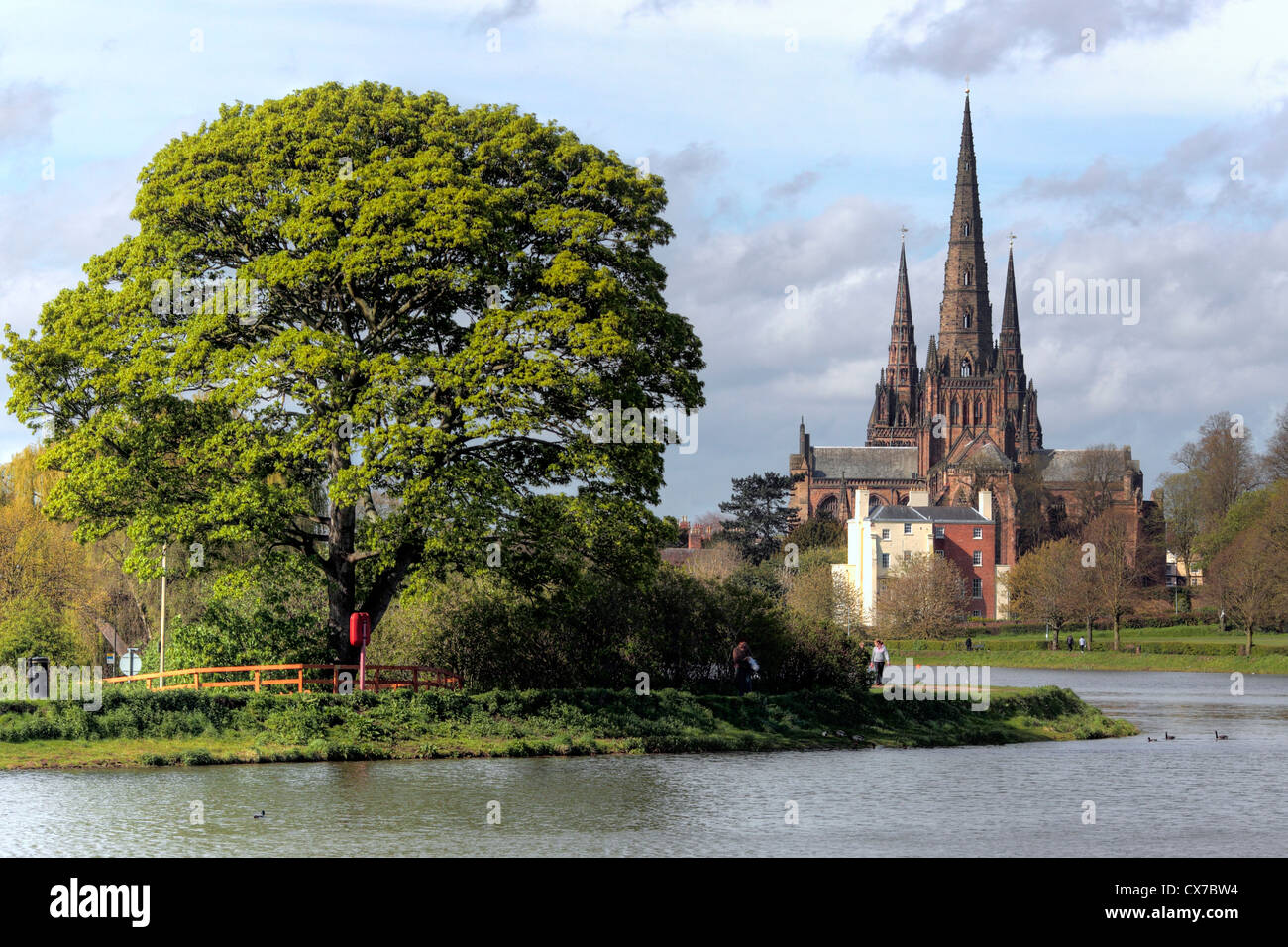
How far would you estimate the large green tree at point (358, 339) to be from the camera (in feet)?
94.2

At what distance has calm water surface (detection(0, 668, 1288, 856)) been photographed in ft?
55.7

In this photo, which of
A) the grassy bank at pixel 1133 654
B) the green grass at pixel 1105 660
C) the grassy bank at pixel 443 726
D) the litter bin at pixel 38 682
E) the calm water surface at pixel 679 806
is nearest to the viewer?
the calm water surface at pixel 679 806

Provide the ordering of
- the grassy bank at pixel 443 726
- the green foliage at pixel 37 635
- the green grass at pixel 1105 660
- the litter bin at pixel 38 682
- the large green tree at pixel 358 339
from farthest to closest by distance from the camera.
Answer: the green grass at pixel 1105 660, the green foliage at pixel 37 635, the litter bin at pixel 38 682, the large green tree at pixel 358 339, the grassy bank at pixel 443 726

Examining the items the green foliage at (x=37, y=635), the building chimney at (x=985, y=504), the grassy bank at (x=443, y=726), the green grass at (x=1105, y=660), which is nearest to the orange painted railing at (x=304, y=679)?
the grassy bank at (x=443, y=726)

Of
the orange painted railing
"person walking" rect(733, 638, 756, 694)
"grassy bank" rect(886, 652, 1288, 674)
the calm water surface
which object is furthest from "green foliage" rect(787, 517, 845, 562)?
the calm water surface

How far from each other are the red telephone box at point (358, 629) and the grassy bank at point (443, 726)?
4.78ft

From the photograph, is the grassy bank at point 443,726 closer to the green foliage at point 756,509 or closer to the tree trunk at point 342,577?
the tree trunk at point 342,577

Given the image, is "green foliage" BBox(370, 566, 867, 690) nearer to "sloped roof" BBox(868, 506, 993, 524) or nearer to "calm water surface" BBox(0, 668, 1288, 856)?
"calm water surface" BBox(0, 668, 1288, 856)

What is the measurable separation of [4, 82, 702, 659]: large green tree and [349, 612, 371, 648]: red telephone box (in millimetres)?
1156

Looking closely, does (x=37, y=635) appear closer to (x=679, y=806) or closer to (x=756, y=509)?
(x=679, y=806)

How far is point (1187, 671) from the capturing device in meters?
85.4
